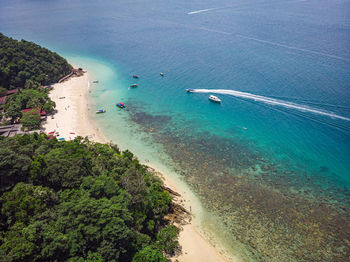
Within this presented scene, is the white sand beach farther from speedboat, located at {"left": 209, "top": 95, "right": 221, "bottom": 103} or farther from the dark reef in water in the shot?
Result: speedboat, located at {"left": 209, "top": 95, "right": 221, "bottom": 103}

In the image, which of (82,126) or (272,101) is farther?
(272,101)

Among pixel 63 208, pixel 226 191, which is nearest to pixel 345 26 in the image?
pixel 226 191

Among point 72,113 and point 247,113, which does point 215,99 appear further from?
point 72,113

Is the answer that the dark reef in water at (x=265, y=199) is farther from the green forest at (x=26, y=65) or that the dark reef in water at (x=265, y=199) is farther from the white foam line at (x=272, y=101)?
the green forest at (x=26, y=65)

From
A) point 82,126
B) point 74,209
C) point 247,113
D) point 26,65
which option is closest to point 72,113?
point 82,126

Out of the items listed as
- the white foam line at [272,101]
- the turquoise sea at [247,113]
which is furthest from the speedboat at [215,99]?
the white foam line at [272,101]

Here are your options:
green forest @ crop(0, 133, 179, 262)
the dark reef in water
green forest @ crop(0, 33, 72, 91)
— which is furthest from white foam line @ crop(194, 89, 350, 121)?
green forest @ crop(0, 33, 72, 91)
